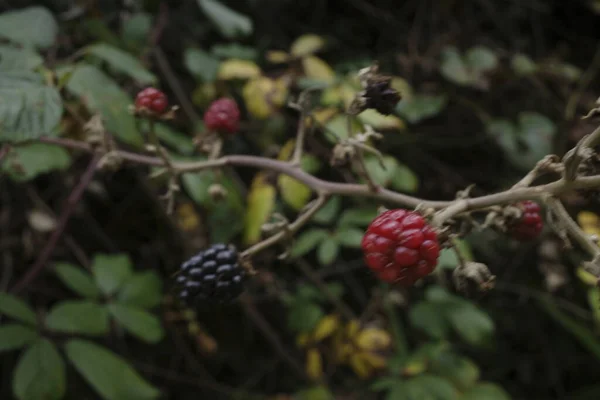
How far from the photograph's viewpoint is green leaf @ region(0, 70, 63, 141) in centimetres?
81

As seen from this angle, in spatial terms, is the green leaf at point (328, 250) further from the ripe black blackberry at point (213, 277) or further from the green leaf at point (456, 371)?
the ripe black blackberry at point (213, 277)

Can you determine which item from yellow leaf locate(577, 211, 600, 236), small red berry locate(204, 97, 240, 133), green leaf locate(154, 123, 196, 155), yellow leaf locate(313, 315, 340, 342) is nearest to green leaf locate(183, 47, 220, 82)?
green leaf locate(154, 123, 196, 155)

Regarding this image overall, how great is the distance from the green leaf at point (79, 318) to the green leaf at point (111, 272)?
3.5 inches

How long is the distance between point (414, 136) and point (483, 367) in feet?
2.49

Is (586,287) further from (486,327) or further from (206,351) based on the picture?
(206,351)

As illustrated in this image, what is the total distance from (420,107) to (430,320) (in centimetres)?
55

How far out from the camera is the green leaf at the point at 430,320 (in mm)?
1402

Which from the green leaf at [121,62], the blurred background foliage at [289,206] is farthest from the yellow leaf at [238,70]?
the green leaf at [121,62]

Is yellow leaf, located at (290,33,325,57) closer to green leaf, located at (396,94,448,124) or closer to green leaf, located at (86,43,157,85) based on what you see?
green leaf, located at (396,94,448,124)

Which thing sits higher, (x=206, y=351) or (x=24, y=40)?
(x=24, y=40)

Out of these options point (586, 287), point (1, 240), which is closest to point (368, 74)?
point (1, 240)

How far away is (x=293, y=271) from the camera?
175cm

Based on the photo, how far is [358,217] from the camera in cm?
126

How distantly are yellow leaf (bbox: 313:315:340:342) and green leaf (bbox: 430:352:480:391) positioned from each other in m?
0.28
